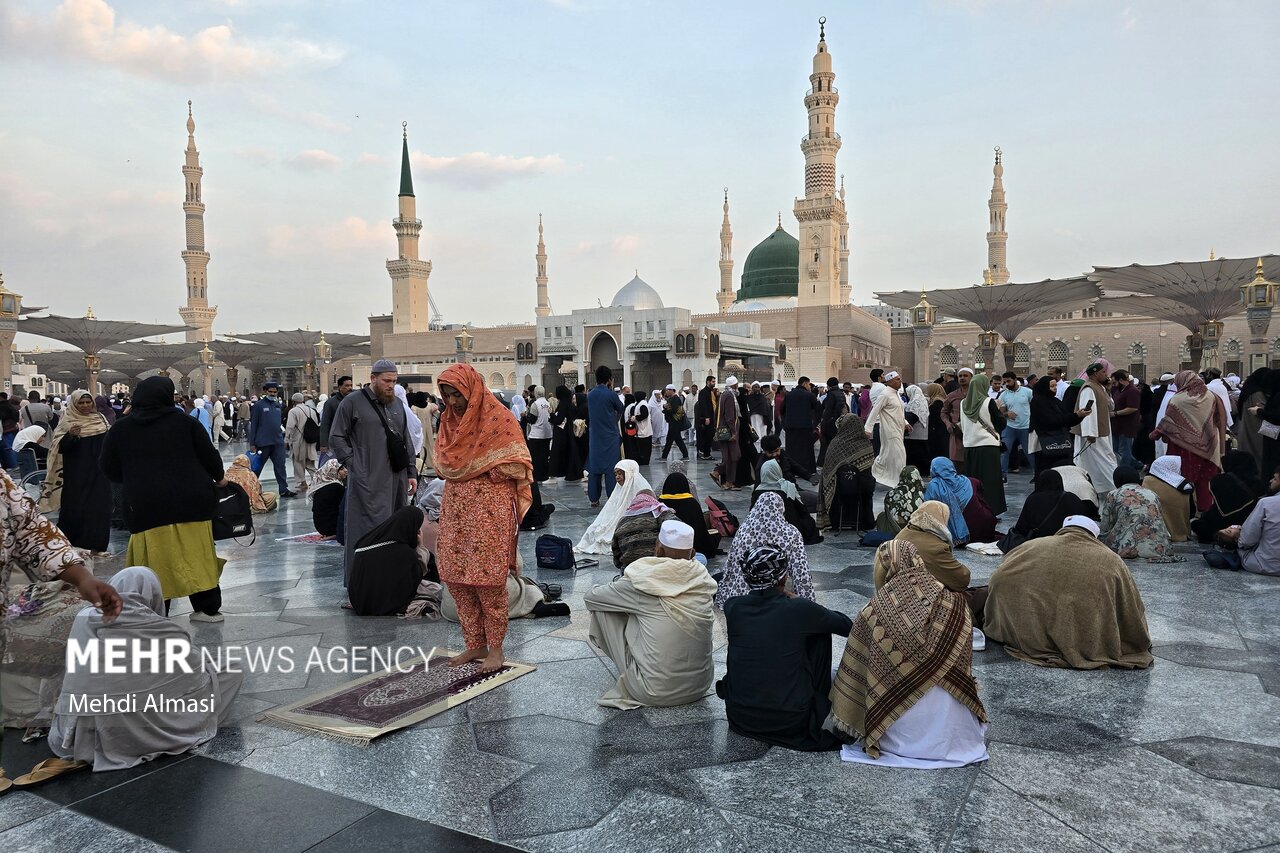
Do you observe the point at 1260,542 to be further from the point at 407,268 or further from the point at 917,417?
the point at 407,268

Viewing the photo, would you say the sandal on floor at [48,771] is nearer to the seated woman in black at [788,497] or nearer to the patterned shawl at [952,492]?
the seated woman in black at [788,497]

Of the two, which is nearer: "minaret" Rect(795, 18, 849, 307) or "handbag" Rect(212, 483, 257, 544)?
"handbag" Rect(212, 483, 257, 544)

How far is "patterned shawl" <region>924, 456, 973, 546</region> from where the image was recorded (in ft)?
17.5

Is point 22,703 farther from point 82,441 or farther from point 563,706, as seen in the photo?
point 82,441

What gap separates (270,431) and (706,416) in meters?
5.66

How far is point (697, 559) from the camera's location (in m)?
4.41

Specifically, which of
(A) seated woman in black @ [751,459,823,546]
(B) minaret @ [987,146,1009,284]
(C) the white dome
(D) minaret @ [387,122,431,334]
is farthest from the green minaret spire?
(A) seated woman in black @ [751,459,823,546]

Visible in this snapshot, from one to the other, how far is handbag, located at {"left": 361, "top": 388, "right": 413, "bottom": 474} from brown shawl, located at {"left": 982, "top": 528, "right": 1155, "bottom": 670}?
3128 millimetres

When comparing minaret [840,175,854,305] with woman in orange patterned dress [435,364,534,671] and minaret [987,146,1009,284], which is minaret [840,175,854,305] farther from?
woman in orange patterned dress [435,364,534,671]

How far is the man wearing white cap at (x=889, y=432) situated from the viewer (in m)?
6.73

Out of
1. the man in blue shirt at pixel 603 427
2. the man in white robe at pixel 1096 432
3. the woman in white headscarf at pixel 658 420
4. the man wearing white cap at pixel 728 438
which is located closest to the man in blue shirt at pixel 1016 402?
the man in white robe at pixel 1096 432

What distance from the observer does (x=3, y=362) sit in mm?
21875

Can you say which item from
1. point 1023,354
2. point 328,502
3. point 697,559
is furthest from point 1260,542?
point 1023,354

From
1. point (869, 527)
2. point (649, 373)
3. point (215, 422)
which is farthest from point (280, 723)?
point (649, 373)
